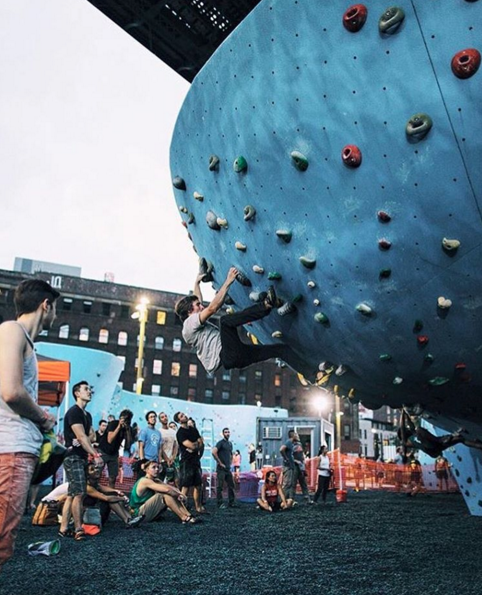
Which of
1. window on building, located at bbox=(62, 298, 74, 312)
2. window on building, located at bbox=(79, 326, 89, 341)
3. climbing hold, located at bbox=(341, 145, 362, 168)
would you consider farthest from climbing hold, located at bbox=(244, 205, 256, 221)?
window on building, located at bbox=(62, 298, 74, 312)

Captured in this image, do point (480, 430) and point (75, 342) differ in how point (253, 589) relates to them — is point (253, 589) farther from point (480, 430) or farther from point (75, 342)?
point (75, 342)

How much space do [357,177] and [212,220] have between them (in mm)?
1263

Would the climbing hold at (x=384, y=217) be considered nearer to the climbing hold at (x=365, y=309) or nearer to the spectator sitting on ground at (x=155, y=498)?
the climbing hold at (x=365, y=309)

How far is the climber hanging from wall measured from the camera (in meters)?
3.80

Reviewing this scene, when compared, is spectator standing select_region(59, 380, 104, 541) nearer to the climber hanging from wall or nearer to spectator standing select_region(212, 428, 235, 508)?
the climber hanging from wall

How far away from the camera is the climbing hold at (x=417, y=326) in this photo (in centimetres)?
307

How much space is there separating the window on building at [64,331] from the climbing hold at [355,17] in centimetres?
5269

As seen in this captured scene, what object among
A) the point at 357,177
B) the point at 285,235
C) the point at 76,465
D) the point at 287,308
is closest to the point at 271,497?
the point at 76,465

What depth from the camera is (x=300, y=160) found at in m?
2.88

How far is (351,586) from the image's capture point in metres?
3.55

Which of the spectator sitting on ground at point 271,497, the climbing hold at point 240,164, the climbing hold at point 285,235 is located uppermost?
the climbing hold at point 240,164

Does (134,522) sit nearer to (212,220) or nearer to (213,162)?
(212,220)

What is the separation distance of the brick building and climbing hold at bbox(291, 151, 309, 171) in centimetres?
5004

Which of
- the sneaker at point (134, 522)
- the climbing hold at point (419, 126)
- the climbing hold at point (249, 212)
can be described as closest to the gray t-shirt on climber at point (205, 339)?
the climbing hold at point (249, 212)
